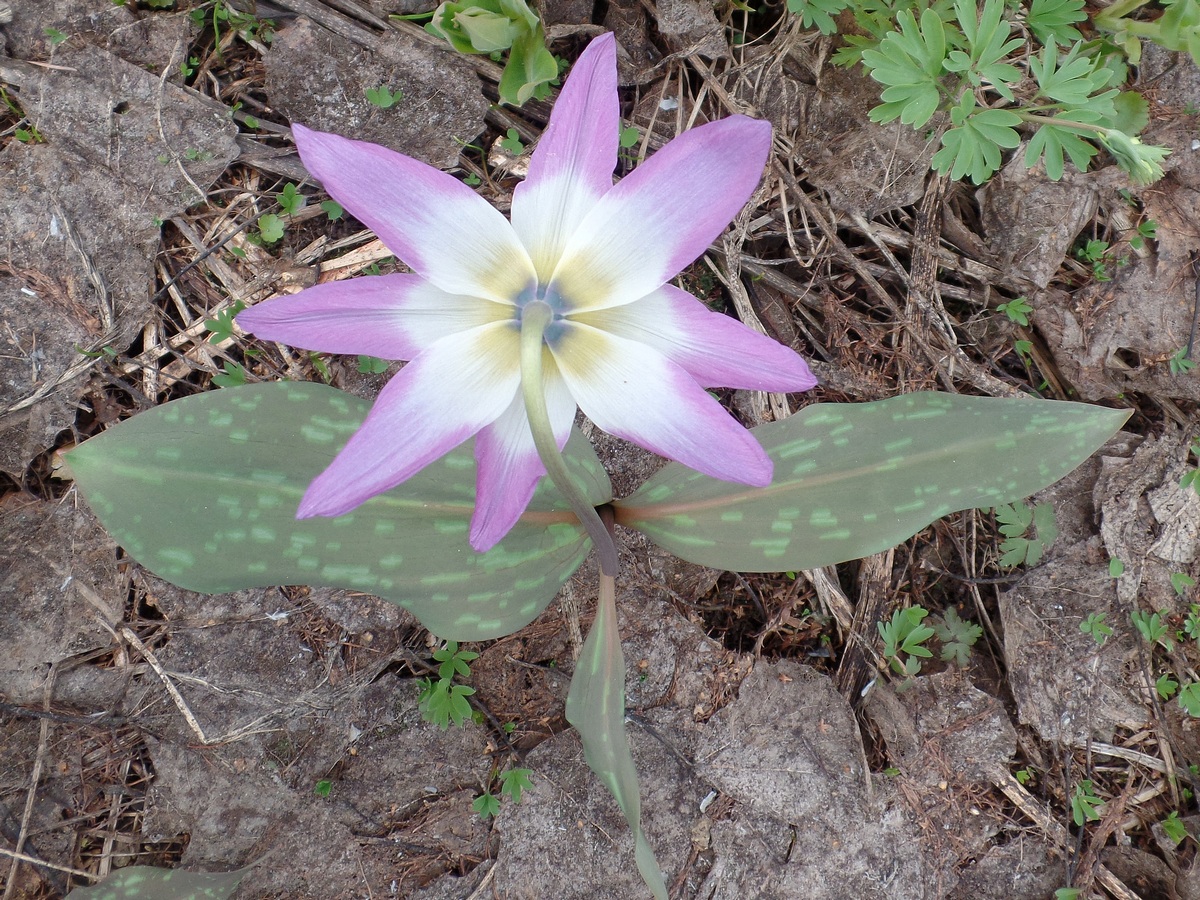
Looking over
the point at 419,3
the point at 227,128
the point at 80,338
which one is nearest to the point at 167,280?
the point at 80,338

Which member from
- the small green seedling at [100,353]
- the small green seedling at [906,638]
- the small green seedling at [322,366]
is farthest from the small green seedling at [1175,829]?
the small green seedling at [100,353]

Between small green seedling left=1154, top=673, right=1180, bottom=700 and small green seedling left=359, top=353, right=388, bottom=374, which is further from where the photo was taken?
small green seedling left=1154, top=673, right=1180, bottom=700

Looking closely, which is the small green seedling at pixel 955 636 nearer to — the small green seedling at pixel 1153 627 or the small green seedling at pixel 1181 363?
the small green seedling at pixel 1153 627

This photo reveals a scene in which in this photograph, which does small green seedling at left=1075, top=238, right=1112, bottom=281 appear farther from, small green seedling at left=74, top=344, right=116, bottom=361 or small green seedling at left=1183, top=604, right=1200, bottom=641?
small green seedling at left=74, top=344, right=116, bottom=361

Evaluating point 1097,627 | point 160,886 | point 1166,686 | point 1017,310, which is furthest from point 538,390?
point 1166,686

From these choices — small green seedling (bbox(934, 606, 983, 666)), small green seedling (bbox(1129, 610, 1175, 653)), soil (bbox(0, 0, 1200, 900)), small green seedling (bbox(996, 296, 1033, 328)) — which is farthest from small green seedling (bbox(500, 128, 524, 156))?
small green seedling (bbox(1129, 610, 1175, 653))
